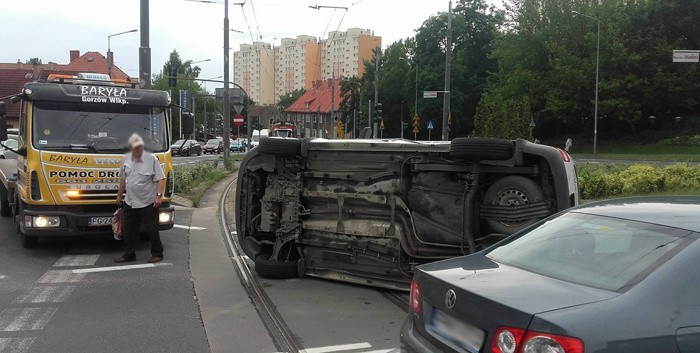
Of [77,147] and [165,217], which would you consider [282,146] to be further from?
[77,147]

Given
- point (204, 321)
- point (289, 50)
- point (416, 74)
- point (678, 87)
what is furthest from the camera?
point (289, 50)

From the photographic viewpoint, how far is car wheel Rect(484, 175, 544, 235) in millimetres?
6195

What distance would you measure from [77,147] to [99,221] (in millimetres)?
1099

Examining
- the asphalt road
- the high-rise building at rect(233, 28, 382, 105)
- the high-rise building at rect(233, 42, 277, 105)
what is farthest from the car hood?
the high-rise building at rect(233, 28, 382, 105)

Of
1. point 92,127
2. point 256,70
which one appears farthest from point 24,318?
point 256,70

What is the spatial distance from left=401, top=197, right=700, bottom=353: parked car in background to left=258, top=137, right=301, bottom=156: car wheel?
11.7ft

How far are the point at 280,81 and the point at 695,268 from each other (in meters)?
100

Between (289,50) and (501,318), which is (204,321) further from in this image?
(289,50)

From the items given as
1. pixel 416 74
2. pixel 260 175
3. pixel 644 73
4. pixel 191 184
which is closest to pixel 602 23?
pixel 644 73

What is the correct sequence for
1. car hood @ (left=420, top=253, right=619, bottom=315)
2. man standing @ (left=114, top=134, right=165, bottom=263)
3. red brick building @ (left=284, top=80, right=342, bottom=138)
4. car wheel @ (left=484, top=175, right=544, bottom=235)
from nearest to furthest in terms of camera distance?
1. car hood @ (left=420, top=253, right=619, bottom=315)
2. car wheel @ (left=484, top=175, right=544, bottom=235)
3. man standing @ (left=114, top=134, right=165, bottom=263)
4. red brick building @ (left=284, top=80, right=342, bottom=138)

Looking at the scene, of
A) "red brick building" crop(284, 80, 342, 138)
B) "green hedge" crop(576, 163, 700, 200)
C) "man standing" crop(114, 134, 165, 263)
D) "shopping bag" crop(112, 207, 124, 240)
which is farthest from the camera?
"red brick building" crop(284, 80, 342, 138)

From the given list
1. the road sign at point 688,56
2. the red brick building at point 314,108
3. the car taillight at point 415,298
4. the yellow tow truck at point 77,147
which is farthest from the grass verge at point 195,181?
the red brick building at point 314,108

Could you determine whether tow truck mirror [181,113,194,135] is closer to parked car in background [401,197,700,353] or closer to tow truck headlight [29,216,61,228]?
tow truck headlight [29,216,61,228]

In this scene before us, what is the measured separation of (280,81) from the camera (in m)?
101
